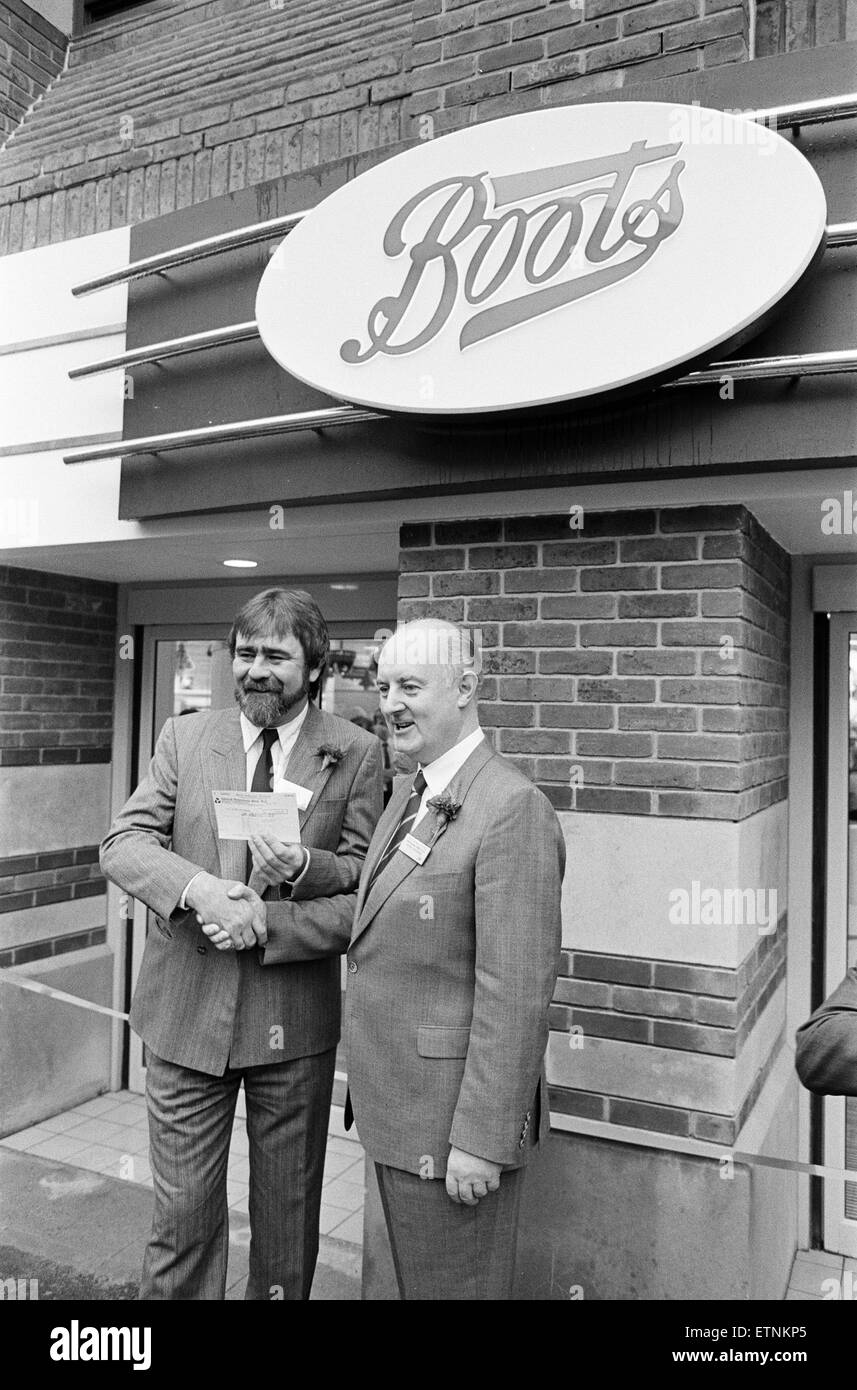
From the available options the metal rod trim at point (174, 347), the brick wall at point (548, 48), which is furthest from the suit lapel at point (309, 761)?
the brick wall at point (548, 48)

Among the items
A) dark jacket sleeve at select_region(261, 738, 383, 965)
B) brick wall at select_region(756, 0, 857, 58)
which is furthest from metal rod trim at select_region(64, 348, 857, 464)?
dark jacket sleeve at select_region(261, 738, 383, 965)

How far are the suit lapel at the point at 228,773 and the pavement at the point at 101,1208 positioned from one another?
70.9 inches

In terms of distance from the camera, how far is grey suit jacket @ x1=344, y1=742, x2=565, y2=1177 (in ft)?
6.91

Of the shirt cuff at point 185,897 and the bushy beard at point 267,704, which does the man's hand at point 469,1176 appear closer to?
the shirt cuff at point 185,897

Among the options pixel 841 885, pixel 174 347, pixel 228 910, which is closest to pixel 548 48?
pixel 174 347

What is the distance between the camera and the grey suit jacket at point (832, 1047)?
1.90m

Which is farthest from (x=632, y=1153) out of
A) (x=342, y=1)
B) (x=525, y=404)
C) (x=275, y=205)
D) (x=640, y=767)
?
(x=342, y=1)

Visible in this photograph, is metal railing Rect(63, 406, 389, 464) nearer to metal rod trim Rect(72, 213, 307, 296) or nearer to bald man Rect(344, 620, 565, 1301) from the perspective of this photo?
metal rod trim Rect(72, 213, 307, 296)

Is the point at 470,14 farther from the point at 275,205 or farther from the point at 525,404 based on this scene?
the point at 525,404

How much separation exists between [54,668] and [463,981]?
3.89 metres

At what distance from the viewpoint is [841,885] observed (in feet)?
12.9

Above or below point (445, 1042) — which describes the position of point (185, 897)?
above

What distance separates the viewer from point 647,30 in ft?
9.91

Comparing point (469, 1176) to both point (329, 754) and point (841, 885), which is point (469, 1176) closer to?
point (329, 754)
